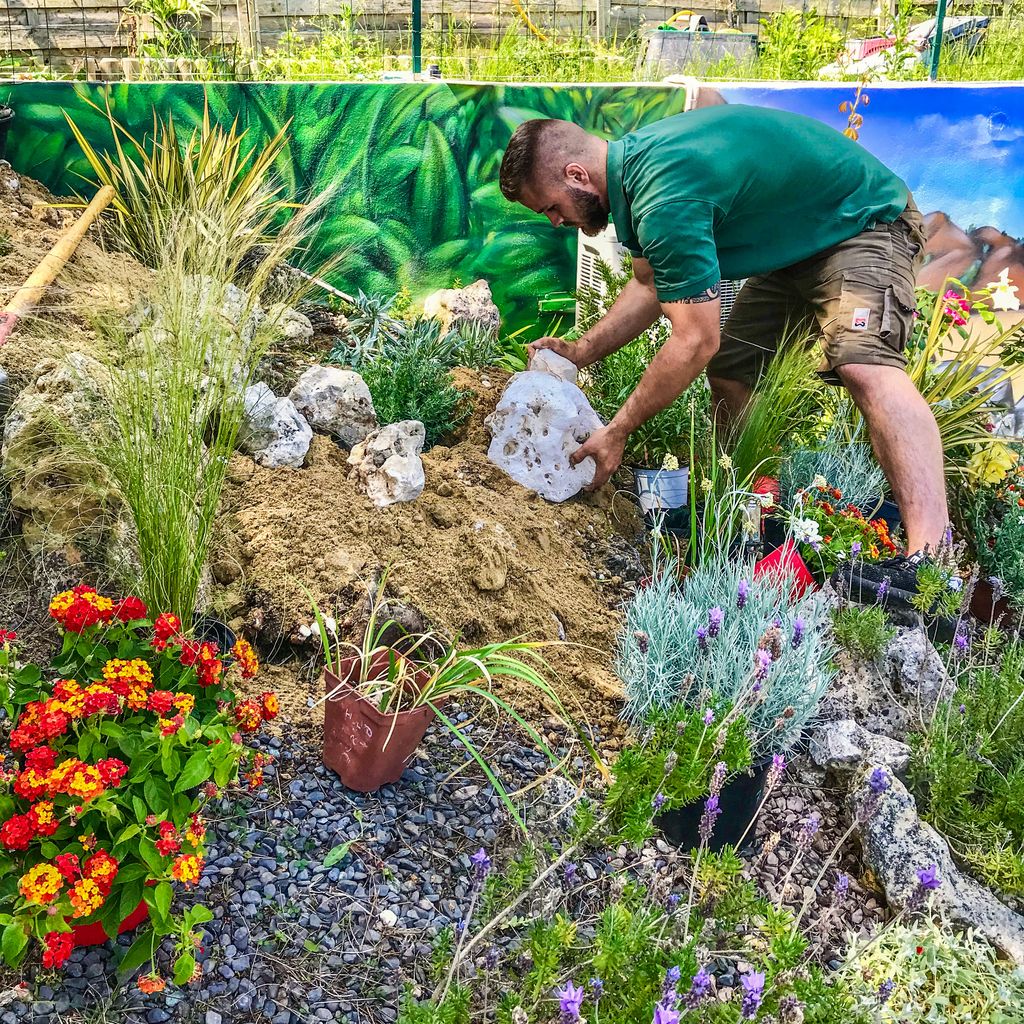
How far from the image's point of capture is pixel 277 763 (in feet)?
7.22

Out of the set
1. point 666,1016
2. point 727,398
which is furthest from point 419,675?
point 727,398

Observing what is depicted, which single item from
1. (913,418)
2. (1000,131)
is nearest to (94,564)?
(913,418)

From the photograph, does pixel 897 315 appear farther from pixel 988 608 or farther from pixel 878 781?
pixel 878 781

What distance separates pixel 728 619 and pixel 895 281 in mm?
1645

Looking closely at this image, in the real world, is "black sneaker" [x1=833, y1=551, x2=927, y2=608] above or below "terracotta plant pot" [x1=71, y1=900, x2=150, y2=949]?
above

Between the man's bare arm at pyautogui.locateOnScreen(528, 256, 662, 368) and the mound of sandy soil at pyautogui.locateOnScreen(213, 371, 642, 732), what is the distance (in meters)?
0.76

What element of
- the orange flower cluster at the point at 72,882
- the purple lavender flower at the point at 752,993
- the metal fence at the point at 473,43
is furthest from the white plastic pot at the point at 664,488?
the metal fence at the point at 473,43

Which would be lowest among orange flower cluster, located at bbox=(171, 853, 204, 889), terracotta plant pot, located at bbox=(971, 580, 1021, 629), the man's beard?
terracotta plant pot, located at bbox=(971, 580, 1021, 629)

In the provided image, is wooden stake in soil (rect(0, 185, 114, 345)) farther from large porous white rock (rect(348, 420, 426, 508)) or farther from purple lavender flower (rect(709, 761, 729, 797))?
purple lavender flower (rect(709, 761, 729, 797))

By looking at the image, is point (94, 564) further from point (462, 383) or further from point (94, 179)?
point (94, 179)

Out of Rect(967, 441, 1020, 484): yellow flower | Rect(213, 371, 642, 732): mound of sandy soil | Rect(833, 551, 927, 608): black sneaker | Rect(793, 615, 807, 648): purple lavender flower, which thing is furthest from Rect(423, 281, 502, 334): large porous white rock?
Rect(793, 615, 807, 648): purple lavender flower

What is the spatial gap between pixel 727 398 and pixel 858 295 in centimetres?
80

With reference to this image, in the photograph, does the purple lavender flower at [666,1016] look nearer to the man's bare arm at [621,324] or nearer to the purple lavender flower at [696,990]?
the purple lavender flower at [696,990]

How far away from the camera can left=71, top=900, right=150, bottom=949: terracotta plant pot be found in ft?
5.49
